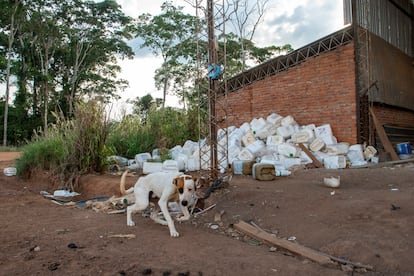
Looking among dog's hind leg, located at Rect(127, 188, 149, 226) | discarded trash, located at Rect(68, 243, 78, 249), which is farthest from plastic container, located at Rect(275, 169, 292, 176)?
discarded trash, located at Rect(68, 243, 78, 249)

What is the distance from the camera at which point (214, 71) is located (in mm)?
5797

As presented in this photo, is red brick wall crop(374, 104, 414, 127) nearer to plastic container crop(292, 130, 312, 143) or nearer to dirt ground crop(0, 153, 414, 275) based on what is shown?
plastic container crop(292, 130, 312, 143)

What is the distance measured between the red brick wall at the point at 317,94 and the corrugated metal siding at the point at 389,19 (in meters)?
1.59

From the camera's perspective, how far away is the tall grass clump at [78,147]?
754 centimetres

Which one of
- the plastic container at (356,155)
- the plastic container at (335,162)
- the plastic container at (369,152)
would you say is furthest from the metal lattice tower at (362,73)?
the plastic container at (335,162)

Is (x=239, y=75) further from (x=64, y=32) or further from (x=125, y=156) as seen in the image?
(x=64, y=32)

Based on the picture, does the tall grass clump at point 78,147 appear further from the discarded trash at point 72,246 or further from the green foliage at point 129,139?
the discarded trash at point 72,246

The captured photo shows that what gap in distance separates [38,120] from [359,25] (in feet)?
66.2

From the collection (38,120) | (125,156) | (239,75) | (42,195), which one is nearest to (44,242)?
(42,195)

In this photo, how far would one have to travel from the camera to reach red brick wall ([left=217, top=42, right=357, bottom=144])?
9.27 m

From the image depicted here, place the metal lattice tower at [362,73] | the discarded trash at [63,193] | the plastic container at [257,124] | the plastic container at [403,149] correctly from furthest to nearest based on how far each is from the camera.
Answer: the plastic container at [257,124], the plastic container at [403,149], the metal lattice tower at [362,73], the discarded trash at [63,193]

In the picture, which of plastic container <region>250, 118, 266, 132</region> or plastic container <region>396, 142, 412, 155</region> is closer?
plastic container <region>396, 142, 412, 155</region>

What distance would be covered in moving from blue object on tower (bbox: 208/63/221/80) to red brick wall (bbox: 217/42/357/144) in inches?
191

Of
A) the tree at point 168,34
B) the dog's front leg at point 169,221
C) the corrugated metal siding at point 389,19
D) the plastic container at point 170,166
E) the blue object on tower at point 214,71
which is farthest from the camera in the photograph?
the tree at point 168,34
